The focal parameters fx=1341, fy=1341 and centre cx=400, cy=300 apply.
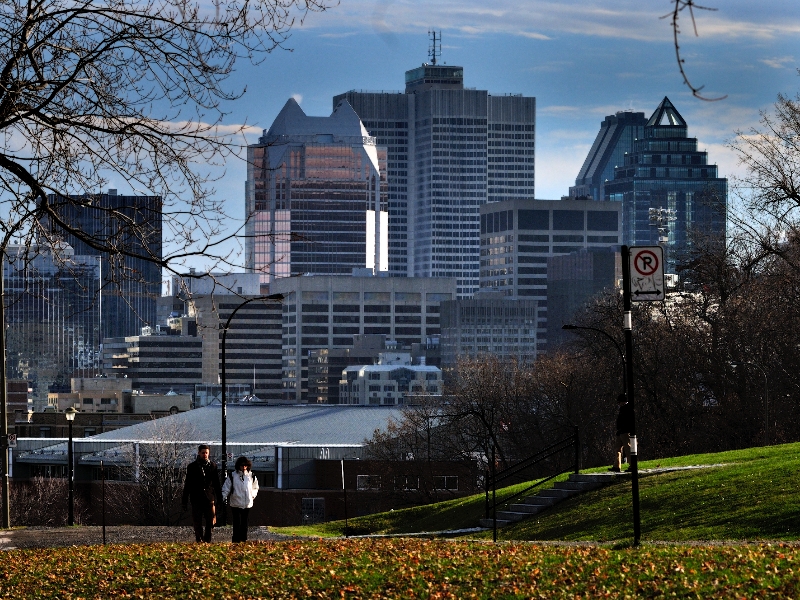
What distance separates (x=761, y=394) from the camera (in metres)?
57.7

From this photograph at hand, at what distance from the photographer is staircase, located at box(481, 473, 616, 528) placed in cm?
3403

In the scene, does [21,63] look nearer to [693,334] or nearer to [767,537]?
[767,537]

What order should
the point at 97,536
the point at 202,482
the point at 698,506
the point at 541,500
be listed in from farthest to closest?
the point at 541,500, the point at 97,536, the point at 698,506, the point at 202,482

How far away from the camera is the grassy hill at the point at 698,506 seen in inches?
965

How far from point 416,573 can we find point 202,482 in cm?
727

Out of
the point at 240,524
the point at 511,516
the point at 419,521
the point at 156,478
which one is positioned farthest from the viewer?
the point at 156,478

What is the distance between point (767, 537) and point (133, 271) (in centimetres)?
1233

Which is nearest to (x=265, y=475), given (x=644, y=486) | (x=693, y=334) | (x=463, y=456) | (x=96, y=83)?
(x=463, y=456)

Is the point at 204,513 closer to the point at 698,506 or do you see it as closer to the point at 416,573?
the point at 416,573

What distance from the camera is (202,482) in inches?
877

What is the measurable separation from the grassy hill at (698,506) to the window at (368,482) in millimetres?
48106

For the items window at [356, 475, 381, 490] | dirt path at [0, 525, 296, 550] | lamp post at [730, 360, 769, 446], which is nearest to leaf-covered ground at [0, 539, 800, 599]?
dirt path at [0, 525, 296, 550]

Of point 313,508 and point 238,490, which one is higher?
point 238,490

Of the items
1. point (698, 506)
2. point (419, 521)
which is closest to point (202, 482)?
point (698, 506)
